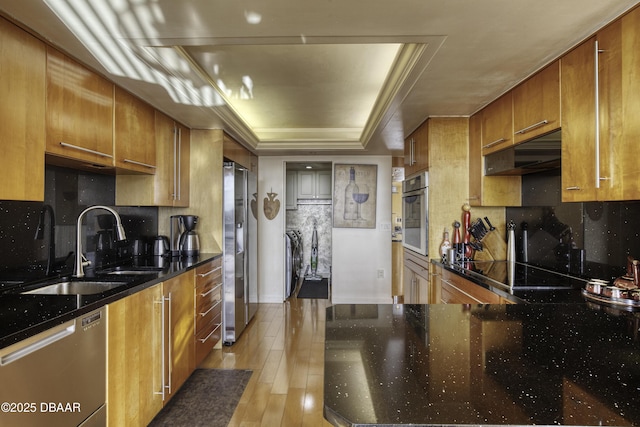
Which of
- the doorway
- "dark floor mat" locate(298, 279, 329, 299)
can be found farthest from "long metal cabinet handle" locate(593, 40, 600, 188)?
the doorway

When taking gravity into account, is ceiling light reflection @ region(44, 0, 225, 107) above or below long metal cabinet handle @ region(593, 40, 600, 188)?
above

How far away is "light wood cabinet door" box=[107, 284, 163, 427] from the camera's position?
5.57ft

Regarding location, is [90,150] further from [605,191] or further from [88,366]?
[605,191]

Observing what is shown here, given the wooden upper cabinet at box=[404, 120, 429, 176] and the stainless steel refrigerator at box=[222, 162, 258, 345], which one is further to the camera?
the stainless steel refrigerator at box=[222, 162, 258, 345]

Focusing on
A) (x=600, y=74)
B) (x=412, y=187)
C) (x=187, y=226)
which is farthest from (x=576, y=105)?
(x=187, y=226)

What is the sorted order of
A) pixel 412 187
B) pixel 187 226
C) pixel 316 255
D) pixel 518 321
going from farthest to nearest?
1. pixel 316 255
2. pixel 412 187
3. pixel 187 226
4. pixel 518 321

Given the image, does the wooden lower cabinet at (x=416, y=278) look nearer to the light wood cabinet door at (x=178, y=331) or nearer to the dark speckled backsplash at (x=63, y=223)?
the light wood cabinet door at (x=178, y=331)

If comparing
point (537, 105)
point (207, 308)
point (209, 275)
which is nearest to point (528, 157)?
point (537, 105)

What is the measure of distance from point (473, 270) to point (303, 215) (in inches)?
172

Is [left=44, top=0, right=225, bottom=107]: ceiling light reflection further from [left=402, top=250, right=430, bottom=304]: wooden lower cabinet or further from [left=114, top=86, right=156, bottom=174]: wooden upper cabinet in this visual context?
[left=402, top=250, right=430, bottom=304]: wooden lower cabinet

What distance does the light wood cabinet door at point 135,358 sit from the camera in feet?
5.57

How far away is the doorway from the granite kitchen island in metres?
5.03

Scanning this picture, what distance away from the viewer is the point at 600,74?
1580mm

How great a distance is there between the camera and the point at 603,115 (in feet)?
5.13
